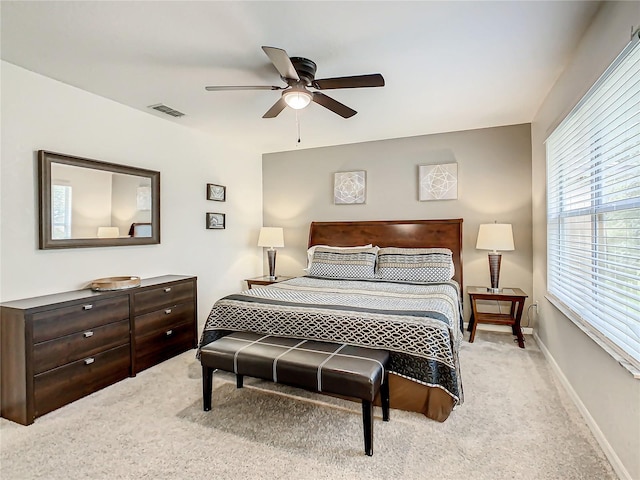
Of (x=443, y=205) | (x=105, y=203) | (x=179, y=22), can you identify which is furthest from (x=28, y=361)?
(x=443, y=205)

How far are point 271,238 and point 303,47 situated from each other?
293 cm

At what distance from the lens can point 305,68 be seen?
8.16 ft

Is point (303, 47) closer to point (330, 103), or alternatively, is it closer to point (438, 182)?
point (330, 103)

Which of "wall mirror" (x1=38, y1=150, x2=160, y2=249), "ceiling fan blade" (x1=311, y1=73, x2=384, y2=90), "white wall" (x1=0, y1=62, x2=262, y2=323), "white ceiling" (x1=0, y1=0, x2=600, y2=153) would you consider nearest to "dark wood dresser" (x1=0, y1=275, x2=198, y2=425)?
"white wall" (x1=0, y1=62, x2=262, y2=323)

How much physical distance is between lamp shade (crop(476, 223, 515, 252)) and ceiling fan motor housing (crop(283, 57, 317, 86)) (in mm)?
2607

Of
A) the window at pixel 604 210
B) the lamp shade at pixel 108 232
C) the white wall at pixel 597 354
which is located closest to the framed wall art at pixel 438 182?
the white wall at pixel 597 354

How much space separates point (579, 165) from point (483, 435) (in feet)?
6.52

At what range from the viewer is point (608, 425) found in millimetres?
1865

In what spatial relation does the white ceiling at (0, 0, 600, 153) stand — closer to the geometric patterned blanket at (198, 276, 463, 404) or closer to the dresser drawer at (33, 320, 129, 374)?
the geometric patterned blanket at (198, 276, 463, 404)

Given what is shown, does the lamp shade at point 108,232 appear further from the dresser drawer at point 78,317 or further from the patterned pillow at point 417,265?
the patterned pillow at point 417,265

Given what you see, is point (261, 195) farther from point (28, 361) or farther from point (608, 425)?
point (608, 425)

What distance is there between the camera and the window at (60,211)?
108 inches

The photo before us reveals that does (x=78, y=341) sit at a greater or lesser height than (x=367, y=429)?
greater

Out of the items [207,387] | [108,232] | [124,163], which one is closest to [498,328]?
[207,387]
